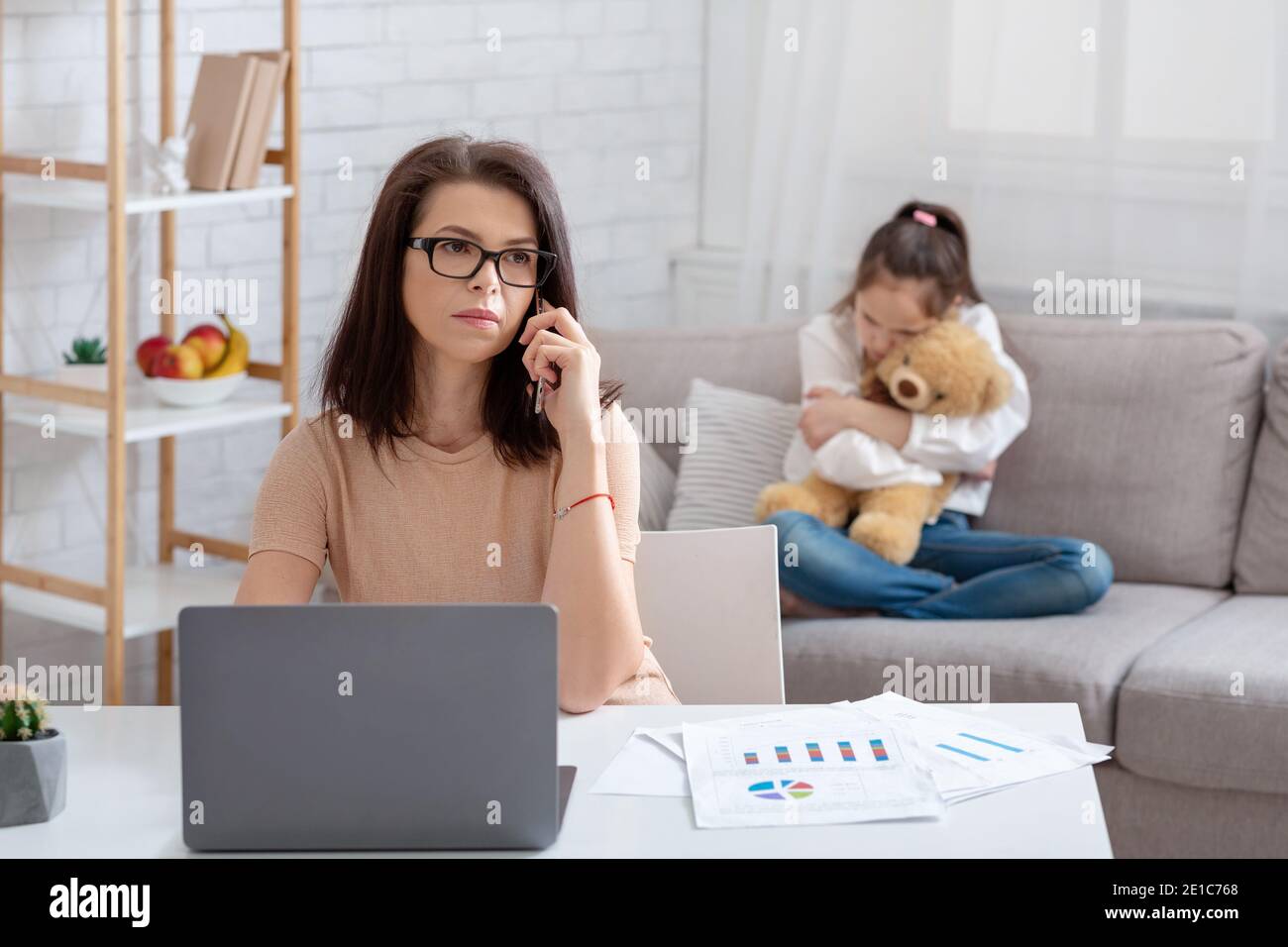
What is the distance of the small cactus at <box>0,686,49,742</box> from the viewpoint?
4.02ft

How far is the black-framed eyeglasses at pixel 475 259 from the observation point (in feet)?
5.41

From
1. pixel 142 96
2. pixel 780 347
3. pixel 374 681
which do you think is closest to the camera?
pixel 374 681

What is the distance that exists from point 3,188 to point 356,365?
1.36m

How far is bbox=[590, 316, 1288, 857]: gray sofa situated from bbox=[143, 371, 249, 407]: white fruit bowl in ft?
2.55

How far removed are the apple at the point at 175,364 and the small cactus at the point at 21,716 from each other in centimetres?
166

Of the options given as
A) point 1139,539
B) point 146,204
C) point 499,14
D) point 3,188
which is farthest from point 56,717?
point 499,14

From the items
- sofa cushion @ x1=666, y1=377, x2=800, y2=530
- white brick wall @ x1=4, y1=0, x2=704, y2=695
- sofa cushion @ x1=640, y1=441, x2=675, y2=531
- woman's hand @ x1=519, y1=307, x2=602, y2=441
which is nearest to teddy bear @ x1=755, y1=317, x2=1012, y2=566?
sofa cushion @ x1=666, y1=377, x2=800, y2=530

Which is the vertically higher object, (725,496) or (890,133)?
(890,133)

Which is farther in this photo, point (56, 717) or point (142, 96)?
point (142, 96)

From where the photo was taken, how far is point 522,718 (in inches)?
44.4

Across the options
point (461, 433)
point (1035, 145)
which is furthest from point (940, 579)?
point (461, 433)

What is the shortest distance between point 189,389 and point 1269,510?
76.8 inches

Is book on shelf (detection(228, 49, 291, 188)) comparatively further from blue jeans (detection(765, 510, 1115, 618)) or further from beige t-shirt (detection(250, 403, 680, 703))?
beige t-shirt (detection(250, 403, 680, 703))

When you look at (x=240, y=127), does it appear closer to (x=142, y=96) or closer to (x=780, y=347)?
(x=142, y=96)
